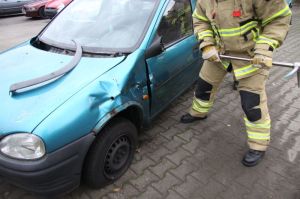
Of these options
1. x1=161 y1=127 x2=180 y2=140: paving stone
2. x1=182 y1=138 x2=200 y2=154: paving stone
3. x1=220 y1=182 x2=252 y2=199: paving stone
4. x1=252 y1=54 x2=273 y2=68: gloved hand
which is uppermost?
x1=252 y1=54 x2=273 y2=68: gloved hand

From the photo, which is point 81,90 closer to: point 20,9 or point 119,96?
point 119,96

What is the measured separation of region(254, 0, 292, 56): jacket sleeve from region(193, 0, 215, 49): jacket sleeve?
51cm

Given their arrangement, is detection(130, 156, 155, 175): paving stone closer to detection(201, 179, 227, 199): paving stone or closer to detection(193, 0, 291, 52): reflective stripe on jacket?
detection(201, 179, 227, 199): paving stone

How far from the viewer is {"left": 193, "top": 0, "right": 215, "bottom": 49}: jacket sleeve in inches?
112

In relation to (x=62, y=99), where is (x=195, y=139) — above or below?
below

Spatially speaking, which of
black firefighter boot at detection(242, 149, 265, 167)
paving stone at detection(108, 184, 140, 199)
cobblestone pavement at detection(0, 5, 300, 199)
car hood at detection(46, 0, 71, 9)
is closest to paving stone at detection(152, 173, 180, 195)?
cobblestone pavement at detection(0, 5, 300, 199)

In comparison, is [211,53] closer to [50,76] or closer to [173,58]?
[173,58]

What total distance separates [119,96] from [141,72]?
15.8 inches

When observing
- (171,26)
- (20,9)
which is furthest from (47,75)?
(20,9)

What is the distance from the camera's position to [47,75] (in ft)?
7.52

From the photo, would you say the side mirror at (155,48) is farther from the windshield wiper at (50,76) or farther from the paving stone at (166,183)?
the paving stone at (166,183)

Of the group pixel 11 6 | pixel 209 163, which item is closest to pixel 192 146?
pixel 209 163

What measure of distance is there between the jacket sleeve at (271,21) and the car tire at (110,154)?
1.36 metres

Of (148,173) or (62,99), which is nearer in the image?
(62,99)
